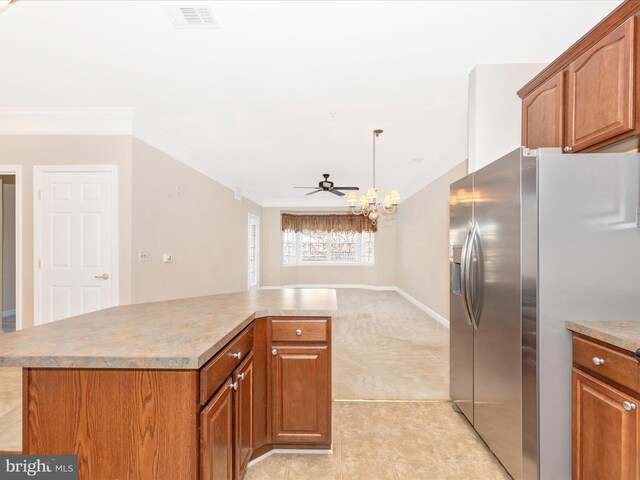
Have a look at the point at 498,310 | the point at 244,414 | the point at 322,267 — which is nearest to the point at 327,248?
the point at 322,267

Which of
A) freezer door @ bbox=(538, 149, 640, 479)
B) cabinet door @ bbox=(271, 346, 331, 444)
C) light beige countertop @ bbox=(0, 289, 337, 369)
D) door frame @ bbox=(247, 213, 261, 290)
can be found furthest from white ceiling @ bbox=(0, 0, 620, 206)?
door frame @ bbox=(247, 213, 261, 290)

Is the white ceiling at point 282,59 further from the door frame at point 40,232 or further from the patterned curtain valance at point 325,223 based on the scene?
the patterned curtain valance at point 325,223

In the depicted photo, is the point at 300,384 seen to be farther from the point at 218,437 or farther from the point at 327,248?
the point at 327,248

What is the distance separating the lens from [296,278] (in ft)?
31.5

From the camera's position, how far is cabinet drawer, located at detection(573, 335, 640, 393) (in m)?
1.31

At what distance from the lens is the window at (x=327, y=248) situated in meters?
9.62

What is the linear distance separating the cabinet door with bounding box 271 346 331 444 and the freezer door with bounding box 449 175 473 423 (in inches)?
41.1

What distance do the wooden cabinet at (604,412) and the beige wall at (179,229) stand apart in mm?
3780

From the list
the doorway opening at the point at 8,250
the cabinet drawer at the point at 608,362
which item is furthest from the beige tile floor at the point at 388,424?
the doorway opening at the point at 8,250

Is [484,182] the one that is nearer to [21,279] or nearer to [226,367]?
[226,367]

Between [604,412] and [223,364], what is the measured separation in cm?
165

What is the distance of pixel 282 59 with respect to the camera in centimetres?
246

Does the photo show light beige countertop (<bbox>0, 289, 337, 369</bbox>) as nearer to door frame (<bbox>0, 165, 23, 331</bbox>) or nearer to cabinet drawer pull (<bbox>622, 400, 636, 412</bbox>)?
cabinet drawer pull (<bbox>622, 400, 636, 412</bbox>)

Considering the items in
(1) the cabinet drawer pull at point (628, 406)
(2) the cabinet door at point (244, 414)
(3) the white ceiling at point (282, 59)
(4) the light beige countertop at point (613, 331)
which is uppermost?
(3) the white ceiling at point (282, 59)
